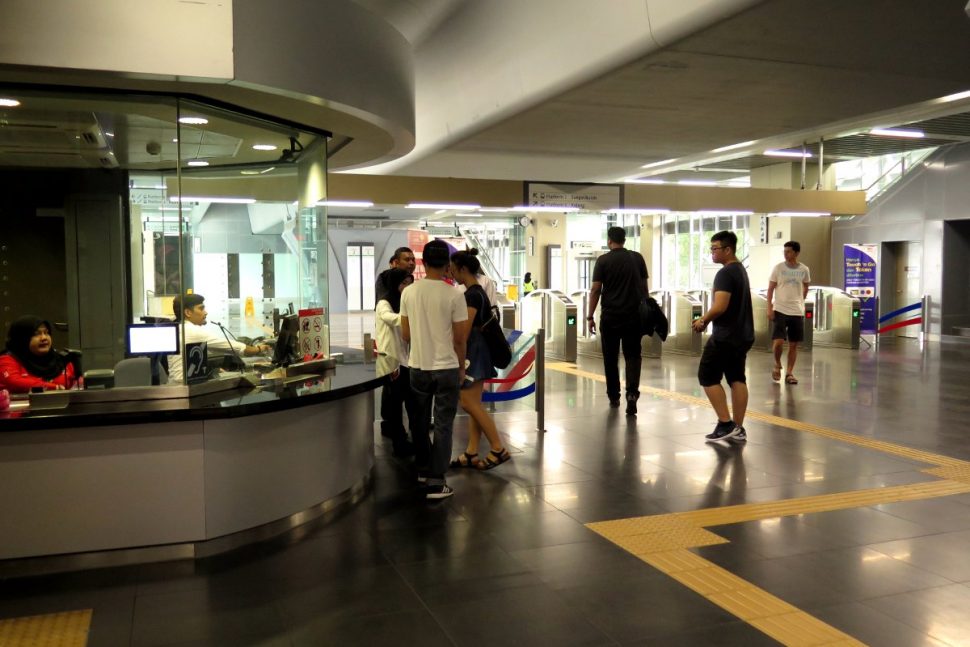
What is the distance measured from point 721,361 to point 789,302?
159 inches

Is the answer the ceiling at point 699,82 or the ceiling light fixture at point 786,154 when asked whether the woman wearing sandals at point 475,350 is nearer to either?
the ceiling at point 699,82

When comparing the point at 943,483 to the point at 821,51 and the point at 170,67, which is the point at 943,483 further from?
the point at 170,67

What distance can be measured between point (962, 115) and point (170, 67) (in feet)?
46.1

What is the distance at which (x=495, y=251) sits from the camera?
131 ft

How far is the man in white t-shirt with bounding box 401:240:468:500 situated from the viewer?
513cm

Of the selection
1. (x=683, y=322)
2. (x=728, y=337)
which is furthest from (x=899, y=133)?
(x=728, y=337)

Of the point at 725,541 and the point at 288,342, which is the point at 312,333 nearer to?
the point at 288,342

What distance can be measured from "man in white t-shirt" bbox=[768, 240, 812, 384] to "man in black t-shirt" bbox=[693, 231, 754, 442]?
12.0 feet

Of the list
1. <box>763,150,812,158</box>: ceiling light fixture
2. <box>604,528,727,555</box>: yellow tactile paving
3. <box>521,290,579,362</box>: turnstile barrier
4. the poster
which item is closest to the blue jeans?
the poster

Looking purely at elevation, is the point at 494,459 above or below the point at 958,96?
below

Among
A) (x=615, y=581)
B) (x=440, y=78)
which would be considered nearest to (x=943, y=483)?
(x=615, y=581)

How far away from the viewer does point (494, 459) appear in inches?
239

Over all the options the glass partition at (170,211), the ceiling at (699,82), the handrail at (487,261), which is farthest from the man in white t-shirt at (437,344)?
the handrail at (487,261)

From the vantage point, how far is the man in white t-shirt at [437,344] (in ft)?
16.8
